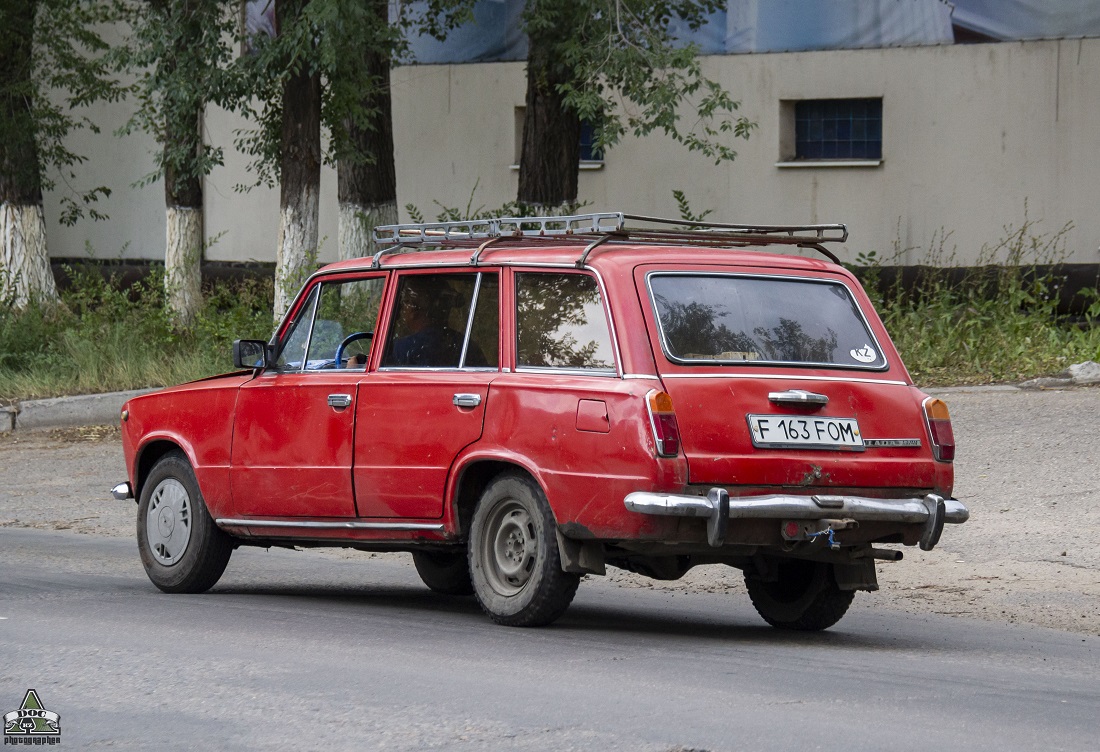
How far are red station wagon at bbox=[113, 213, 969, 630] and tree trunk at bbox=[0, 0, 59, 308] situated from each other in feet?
46.7

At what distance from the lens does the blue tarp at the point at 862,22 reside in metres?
21.9

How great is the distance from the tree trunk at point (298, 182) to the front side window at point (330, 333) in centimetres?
975

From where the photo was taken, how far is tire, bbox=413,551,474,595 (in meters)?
9.36

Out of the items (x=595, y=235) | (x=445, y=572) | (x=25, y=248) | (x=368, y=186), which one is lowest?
(x=445, y=572)

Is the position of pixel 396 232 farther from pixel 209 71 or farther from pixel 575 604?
pixel 209 71

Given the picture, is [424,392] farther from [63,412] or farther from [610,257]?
[63,412]

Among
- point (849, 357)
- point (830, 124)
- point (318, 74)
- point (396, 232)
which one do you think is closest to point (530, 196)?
point (318, 74)

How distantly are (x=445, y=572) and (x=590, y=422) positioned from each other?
2633mm

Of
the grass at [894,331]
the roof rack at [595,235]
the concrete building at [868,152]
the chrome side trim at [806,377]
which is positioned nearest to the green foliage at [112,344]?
the grass at [894,331]

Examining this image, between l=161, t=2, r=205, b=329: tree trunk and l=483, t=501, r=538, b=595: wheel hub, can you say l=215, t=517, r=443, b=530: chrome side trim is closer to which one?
l=483, t=501, r=538, b=595: wheel hub

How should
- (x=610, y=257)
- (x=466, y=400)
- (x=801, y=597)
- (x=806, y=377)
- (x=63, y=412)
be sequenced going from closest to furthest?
(x=806, y=377) → (x=610, y=257) → (x=466, y=400) → (x=801, y=597) → (x=63, y=412)

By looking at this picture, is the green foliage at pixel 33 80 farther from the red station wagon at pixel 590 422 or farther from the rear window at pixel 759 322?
the rear window at pixel 759 322

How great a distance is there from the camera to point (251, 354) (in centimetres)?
891

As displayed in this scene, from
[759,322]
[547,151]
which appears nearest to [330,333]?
[759,322]
